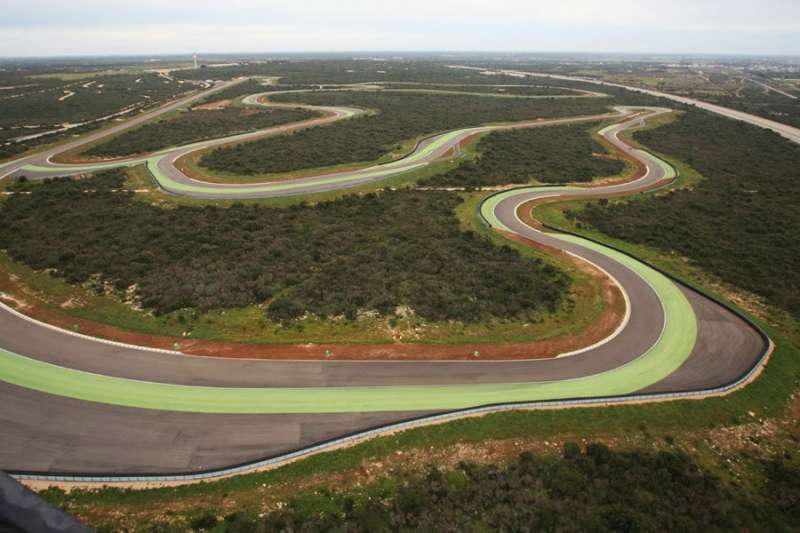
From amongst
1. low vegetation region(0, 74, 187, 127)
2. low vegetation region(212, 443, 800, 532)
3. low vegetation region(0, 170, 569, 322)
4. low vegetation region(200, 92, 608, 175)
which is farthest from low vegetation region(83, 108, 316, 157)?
low vegetation region(212, 443, 800, 532)

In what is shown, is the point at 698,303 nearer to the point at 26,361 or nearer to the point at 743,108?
the point at 26,361

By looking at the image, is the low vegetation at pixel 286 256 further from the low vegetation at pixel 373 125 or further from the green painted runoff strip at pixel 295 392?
the low vegetation at pixel 373 125

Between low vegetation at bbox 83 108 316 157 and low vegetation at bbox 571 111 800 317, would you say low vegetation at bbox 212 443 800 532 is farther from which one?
low vegetation at bbox 83 108 316 157

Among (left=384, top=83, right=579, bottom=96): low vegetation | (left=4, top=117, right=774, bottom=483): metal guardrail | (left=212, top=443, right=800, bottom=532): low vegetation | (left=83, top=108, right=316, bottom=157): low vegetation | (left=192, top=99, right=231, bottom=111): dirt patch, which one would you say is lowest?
(left=212, top=443, right=800, bottom=532): low vegetation

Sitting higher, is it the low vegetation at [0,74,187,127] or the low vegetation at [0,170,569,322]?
the low vegetation at [0,74,187,127]

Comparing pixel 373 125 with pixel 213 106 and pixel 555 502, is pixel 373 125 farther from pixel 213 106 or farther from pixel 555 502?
pixel 555 502

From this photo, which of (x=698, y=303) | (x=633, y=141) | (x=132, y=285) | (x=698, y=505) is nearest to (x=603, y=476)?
(x=698, y=505)

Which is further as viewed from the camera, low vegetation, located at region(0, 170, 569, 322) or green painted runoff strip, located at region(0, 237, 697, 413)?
low vegetation, located at region(0, 170, 569, 322)
